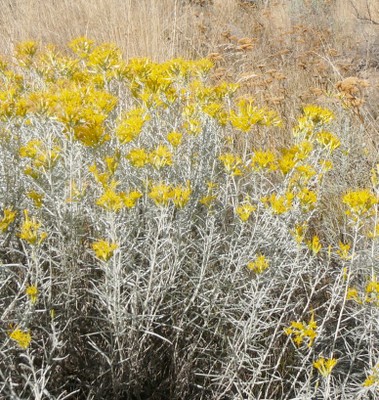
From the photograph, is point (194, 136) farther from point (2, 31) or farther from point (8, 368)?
point (2, 31)

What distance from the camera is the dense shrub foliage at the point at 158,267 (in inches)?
62.2

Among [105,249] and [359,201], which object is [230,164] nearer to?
[359,201]

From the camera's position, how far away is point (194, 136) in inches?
81.1

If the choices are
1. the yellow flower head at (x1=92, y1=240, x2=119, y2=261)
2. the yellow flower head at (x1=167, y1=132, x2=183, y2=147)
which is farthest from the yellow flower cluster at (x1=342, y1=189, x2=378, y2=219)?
the yellow flower head at (x1=92, y1=240, x2=119, y2=261)

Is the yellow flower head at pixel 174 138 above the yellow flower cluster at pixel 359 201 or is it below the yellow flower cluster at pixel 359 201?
above

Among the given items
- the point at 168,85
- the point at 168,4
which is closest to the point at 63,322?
the point at 168,85

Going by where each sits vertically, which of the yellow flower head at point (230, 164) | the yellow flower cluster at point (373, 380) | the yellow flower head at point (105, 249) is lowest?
the yellow flower cluster at point (373, 380)

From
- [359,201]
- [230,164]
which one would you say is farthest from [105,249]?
[359,201]

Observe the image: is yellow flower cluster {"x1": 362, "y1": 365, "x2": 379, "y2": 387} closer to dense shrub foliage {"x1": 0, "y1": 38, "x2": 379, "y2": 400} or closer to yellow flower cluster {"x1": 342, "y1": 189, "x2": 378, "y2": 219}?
dense shrub foliage {"x1": 0, "y1": 38, "x2": 379, "y2": 400}

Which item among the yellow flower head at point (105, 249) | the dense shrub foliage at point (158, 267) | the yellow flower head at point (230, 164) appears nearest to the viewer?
the yellow flower head at point (105, 249)

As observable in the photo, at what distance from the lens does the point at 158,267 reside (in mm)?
1747

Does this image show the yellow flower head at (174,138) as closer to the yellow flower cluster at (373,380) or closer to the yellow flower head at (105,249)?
the yellow flower head at (105,249)

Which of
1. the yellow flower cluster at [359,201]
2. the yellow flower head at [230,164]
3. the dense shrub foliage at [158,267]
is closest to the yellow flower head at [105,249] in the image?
the dense shrub foliage at [158,267]

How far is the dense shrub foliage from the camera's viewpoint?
1.58 m
